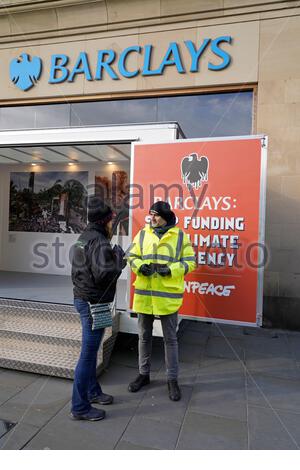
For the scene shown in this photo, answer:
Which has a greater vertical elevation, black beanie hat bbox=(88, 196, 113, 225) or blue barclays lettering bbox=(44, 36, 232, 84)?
blue barclays lettering bbox=(44, 36, 232, 84)

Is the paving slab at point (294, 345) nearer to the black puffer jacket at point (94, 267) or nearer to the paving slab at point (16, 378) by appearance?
the black puffer jacket at point (94, 267)

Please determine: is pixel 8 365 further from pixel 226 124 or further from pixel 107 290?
pixel 226 124

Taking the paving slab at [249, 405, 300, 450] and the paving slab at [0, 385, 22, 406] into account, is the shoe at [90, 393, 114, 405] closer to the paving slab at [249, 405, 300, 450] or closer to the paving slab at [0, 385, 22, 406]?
the paving slab at [0, 385, 22, 406]

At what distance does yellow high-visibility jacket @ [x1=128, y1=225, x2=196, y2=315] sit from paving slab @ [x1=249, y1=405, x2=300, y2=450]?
3.72ft

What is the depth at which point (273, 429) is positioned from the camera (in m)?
2.62

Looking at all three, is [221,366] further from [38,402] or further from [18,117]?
[18,117]

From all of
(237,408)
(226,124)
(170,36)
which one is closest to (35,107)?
(170,36)

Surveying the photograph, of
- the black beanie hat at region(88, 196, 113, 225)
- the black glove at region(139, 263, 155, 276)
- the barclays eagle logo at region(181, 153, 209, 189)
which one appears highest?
the barclays eagle logo at region(181, 153, 209, 189)

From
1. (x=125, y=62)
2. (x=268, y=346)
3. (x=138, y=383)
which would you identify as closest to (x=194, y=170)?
(x=138, y=383)

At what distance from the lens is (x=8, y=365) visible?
11.8 feet

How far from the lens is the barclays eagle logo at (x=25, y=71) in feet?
22.6

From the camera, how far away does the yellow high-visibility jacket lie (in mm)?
3037

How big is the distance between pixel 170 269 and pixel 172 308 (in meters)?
0.39

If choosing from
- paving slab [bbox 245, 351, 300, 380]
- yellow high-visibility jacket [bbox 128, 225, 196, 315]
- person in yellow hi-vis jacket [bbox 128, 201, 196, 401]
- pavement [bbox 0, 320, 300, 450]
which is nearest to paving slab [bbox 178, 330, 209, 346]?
pavement [bbox 0, 320, 300, 450]
